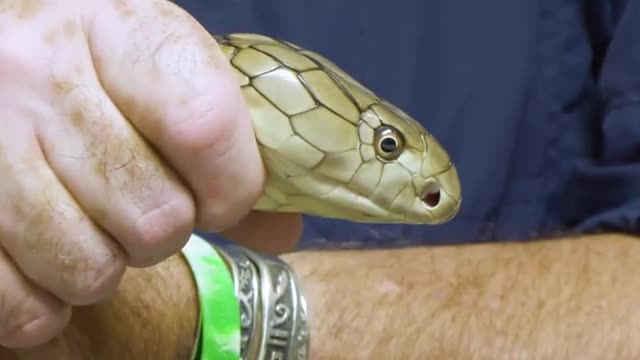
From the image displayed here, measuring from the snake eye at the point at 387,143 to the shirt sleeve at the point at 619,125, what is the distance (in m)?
0.70

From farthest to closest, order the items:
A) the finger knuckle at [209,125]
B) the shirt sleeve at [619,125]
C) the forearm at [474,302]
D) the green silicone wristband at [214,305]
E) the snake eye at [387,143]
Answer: the shirt sleeve at [619,125], the forearm at [474,302], the green silicone wristband at [214,305], the snake eye at [387,143], the finger knuckle at [209,125]

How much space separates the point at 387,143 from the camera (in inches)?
27.1

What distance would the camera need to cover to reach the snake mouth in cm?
69

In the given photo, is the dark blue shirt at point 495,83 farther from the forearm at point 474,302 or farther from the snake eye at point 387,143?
the snake eye at point 387,143

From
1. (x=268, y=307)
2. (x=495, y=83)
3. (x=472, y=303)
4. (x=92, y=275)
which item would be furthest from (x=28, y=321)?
(x=495, y=83)

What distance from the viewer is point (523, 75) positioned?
56.6 inches

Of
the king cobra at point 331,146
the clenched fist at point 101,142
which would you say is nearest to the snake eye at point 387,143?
the king cobra at point 331,146

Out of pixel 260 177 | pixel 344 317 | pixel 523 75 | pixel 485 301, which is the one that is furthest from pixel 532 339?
pixel 260 177

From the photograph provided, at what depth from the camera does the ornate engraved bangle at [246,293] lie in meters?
0.85

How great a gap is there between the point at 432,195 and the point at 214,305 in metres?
0.22

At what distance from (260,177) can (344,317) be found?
450mm

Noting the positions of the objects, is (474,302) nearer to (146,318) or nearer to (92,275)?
(146,318)

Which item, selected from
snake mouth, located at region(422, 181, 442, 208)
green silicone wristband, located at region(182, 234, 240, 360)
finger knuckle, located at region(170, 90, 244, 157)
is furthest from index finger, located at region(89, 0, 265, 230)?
Answer: green silicone wristband, located at region(182, 234, 240, 360)

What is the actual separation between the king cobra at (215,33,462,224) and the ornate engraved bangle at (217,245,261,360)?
18 centimetres
